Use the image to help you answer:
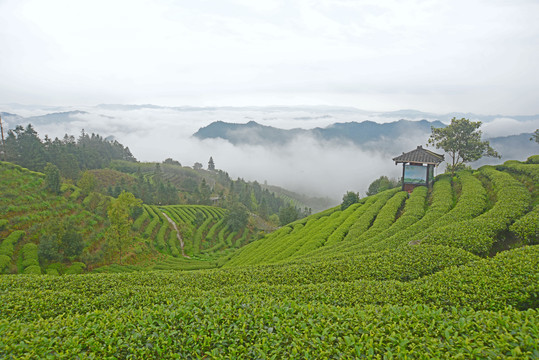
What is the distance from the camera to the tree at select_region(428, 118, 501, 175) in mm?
30500

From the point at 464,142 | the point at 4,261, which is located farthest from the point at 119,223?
the point at 464,142

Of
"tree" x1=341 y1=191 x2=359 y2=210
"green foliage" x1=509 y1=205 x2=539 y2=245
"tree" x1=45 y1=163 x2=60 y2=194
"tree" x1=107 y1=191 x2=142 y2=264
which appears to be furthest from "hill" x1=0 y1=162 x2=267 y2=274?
"green foliage" x1=509 y1=205 x2=539 y2=245

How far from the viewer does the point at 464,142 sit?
31.1m

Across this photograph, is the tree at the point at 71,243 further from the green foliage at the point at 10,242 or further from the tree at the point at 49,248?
the green foliage at the point at 10,242

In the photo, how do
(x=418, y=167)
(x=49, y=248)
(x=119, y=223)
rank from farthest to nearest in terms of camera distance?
(x=418, y=167), (x=119, y=223), (x=49, y=248)

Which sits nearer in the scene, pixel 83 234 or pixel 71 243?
pixel 71 243

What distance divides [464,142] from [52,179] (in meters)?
53.3

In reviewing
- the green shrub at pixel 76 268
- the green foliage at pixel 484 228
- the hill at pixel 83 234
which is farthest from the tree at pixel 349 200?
the green shrub at pixel 76 268

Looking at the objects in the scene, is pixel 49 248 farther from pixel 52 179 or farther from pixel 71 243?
pixel 52 179

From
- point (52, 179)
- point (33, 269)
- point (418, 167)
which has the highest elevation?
point (418, 167)

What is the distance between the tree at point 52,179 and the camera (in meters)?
41.5

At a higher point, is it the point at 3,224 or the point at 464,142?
the point at 464,142

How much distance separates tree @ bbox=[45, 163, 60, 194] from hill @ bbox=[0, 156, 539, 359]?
38.6m

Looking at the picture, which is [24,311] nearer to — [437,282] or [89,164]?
[437,282]
